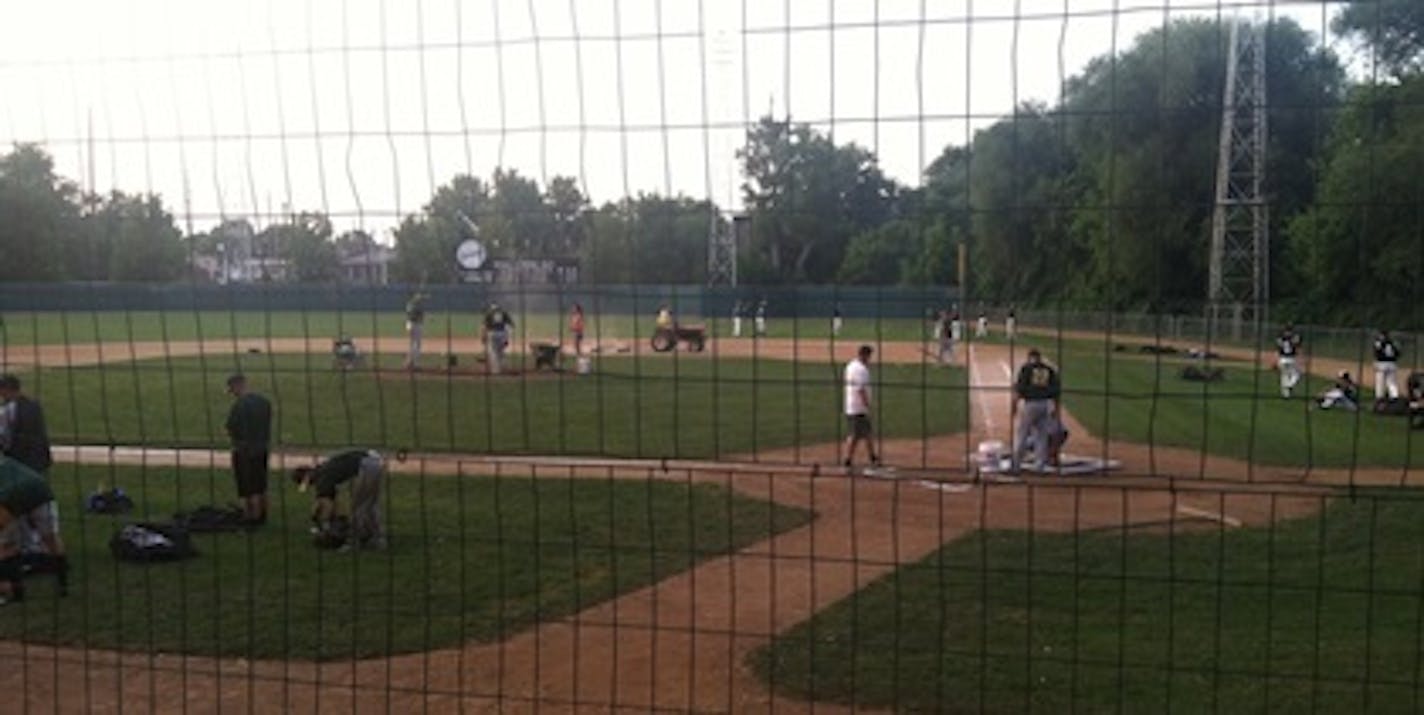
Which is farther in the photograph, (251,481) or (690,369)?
(690,369)

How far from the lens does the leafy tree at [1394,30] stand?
5355mm

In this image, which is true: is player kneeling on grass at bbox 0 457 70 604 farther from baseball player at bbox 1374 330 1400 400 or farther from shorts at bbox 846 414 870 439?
baseball player at bbox 1374 330 1400 400

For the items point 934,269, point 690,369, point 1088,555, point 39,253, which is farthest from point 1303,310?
point 690,369

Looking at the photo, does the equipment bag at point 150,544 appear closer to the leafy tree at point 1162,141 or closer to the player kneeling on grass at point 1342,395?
the leafy tree at point 1162,141

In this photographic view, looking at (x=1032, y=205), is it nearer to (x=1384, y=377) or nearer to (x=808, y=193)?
(x=808, y=193)

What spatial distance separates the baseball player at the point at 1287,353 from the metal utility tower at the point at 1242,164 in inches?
35.5

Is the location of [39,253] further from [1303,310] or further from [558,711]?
[1303,310]

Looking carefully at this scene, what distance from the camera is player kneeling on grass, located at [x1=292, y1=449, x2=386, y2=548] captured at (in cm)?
1248

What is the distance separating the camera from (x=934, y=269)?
294 inches

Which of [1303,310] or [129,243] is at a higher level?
[129,243]

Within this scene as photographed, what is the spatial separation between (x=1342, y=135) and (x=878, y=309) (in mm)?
2236

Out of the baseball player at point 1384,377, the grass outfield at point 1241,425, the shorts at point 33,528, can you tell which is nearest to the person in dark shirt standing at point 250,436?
the shorts at point 33,528

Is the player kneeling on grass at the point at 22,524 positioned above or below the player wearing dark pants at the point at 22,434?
below

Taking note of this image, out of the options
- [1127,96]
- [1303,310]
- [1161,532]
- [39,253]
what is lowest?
[1161,532]
